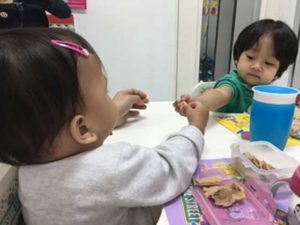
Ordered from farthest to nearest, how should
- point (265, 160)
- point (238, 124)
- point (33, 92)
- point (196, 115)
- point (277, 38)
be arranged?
point (277, 38) → point (238, 124) → point (196, 115) → point (265, 160) → point (33, 92)

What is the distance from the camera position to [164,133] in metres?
0.72

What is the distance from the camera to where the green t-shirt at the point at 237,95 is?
94 centimetres

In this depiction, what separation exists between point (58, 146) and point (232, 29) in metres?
2.18

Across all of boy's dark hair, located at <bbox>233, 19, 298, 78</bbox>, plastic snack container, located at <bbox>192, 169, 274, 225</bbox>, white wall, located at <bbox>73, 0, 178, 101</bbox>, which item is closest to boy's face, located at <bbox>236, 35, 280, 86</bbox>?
boy's dark hair, located at <bbox>233, 19, 298, 78</bbox>

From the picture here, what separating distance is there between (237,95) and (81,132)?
0.64 meters

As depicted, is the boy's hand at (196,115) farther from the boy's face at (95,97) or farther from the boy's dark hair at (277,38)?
the boy's dark hair at (277,38)

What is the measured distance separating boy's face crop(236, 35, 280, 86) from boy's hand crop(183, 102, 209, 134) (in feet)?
1.25

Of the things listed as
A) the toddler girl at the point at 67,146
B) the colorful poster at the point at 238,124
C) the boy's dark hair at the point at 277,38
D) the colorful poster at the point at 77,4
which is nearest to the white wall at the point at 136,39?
the colorful poster at the point at 77,4

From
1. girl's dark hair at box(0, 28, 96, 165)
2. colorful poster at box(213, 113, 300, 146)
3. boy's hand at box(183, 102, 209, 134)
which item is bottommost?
colorful poster at box(213, 113, 300, 146)

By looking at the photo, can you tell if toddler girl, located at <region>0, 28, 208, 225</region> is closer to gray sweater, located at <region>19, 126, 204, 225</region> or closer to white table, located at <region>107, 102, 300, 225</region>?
gray sweater, located at <region>19, 126, 204, 225</region>

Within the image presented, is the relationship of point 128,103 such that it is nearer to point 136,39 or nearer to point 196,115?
point 196,115

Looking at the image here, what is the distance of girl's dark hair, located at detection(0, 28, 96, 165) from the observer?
367mm

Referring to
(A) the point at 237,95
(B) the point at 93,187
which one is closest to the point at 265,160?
(B) the point at 93,187

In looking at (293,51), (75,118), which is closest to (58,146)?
(75,118)
